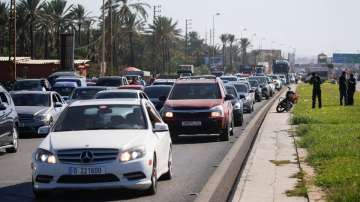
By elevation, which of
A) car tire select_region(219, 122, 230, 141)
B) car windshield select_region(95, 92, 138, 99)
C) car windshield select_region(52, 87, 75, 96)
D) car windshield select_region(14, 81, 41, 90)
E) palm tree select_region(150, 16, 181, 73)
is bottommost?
car tire select_region(219, 122, 230, 141)

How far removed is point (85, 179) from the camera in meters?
11.4

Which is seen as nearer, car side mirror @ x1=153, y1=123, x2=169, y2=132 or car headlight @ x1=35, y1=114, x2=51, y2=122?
car side mirror @ x1=153, y1=123, x2=169, y2=132

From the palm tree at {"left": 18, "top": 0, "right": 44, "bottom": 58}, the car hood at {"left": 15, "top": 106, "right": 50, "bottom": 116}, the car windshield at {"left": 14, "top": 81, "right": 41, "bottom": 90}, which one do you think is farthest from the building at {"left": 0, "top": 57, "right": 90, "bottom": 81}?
the car hood at {"left": 15, "top": 106, "right": 50, "bottom": 116}

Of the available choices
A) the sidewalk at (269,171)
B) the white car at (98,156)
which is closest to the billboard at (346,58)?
the sidewalk at (269,171)

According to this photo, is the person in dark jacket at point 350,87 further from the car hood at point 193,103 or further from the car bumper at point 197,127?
the car bumper at point 197,127

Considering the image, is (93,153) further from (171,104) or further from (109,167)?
(171,104)

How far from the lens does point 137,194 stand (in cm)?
1242

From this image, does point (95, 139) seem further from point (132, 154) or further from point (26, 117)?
point (26, 117)

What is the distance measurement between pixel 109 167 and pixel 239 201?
1767mm

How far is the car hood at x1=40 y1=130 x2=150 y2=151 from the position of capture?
11.6 metres

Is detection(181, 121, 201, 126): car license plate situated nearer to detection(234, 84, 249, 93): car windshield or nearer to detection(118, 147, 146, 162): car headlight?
detection(118, 147, 146, 162): car headlight

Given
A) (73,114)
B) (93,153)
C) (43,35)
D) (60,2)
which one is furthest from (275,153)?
(43,35)

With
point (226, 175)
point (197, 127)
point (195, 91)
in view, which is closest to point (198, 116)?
point (197, 127)

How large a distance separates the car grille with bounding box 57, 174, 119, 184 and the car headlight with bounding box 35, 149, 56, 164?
0.89 ft
